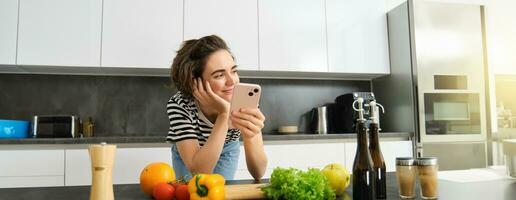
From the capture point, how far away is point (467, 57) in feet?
9.50

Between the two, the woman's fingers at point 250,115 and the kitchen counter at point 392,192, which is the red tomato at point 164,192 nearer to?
the kitchen counter at point 392,192

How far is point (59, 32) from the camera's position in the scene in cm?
262

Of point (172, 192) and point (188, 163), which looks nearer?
point (172, 192)

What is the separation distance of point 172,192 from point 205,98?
57 cm

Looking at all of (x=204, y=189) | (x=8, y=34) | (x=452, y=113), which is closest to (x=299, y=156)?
(x=452, y=113)

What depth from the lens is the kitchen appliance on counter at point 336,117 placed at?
301cm

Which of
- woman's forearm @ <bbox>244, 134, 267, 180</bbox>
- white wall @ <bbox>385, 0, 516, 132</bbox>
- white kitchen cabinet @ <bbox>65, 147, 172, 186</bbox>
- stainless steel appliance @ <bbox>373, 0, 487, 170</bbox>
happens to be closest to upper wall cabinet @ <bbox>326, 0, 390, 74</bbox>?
stainless steel appliance @ <bbox>373, 0, 487, 170</bbox>

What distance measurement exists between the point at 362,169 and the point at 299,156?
176 centimetres

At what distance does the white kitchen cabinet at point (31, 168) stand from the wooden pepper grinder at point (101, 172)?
1712 millimetres

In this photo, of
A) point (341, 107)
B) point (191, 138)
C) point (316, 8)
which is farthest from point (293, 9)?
point (191, 138)

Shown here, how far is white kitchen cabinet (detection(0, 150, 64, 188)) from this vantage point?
7.22 ft

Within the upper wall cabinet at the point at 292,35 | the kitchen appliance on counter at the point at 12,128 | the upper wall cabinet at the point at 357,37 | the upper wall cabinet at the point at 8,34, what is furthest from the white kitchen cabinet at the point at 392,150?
the upper wall cabinet at the point at 8,34

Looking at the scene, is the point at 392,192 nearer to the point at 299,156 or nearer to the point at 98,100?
the point at 299,156

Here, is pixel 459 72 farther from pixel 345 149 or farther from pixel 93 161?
pixel 93 161
